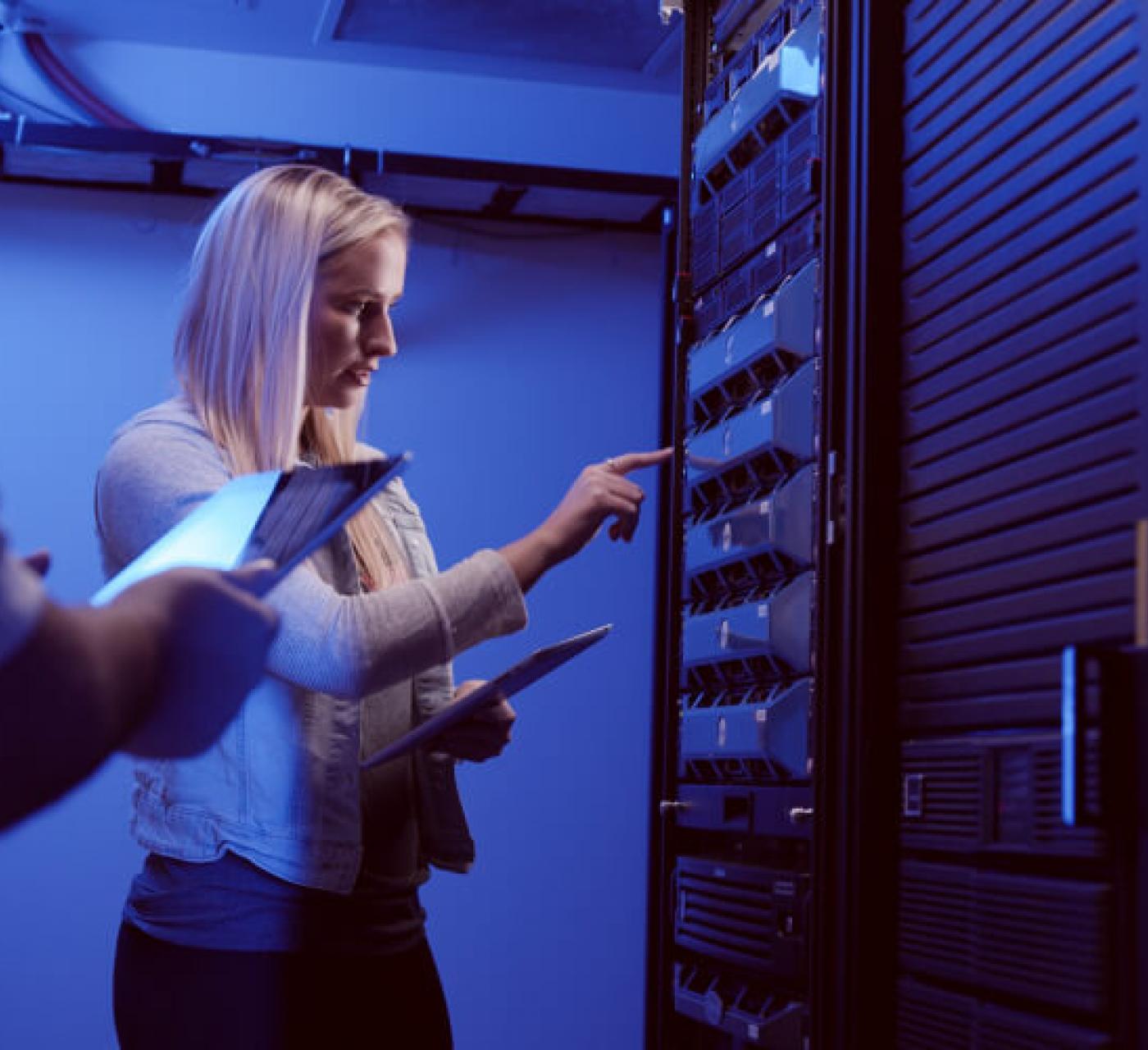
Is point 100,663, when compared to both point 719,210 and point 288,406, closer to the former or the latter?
point 288,406

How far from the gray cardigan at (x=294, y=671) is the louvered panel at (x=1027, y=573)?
0.43 meters

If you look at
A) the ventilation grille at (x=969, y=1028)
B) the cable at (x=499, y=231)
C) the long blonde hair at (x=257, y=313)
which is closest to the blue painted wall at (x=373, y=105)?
the cable at (x=499, y=231)

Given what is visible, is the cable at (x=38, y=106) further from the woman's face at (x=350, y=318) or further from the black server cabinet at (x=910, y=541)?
the woman's face at (x=350, y=318)

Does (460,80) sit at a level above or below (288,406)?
above

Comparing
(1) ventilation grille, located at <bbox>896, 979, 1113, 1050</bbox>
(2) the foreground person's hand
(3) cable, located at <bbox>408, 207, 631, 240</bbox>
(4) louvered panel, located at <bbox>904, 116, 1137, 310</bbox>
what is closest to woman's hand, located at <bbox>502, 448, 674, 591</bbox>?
(4) louvered panel, located at <bbox>904, 116, 1137, 310</bbox>

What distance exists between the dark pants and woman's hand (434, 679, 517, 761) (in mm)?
246

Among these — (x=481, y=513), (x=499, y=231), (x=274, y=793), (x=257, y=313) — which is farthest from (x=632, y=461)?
(x=499, y=231)

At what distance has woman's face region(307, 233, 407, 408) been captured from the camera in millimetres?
1725

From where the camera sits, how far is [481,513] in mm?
4746

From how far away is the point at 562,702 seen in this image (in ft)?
15.5

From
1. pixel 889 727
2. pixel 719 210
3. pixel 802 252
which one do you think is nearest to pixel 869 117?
pixel 802 252

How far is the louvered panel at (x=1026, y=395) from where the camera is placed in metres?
1.28

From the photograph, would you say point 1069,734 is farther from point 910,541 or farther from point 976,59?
point 976,59

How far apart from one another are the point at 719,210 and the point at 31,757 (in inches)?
71.2
